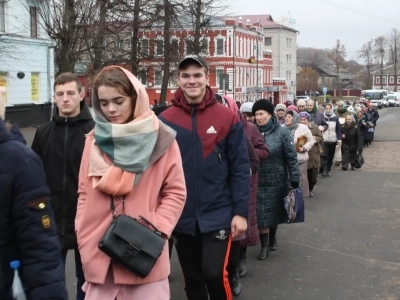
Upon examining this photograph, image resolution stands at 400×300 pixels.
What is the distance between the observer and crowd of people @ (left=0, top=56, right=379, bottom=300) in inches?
113

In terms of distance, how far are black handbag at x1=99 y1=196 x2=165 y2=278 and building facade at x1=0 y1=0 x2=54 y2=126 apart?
27.1m

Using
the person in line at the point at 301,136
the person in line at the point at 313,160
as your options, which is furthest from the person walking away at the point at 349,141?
the person in line at the point at 301,136

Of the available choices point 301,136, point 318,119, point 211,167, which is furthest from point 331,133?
point 211,167

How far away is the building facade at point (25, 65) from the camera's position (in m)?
31.2

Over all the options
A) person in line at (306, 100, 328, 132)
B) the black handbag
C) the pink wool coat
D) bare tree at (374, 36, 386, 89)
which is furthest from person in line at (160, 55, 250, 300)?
bare tree at (374, 36, 386, 89)

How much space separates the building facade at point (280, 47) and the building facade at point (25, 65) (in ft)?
266

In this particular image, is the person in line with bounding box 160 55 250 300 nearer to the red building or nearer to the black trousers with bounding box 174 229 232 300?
the black trousers with bounding box 174 229 232 300

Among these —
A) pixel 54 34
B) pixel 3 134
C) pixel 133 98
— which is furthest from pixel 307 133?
pixel 54 34

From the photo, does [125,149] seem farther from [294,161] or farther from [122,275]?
[294,161]

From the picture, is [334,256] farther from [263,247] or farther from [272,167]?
[272,167]

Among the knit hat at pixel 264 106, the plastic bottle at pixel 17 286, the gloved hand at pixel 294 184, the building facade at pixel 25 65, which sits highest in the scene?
the building facade at pixel 25 65

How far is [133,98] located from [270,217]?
4.41m

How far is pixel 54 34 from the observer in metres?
19.9

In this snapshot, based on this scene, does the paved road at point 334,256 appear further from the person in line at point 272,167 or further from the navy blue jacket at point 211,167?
the navy blue jacket at point 211,167
